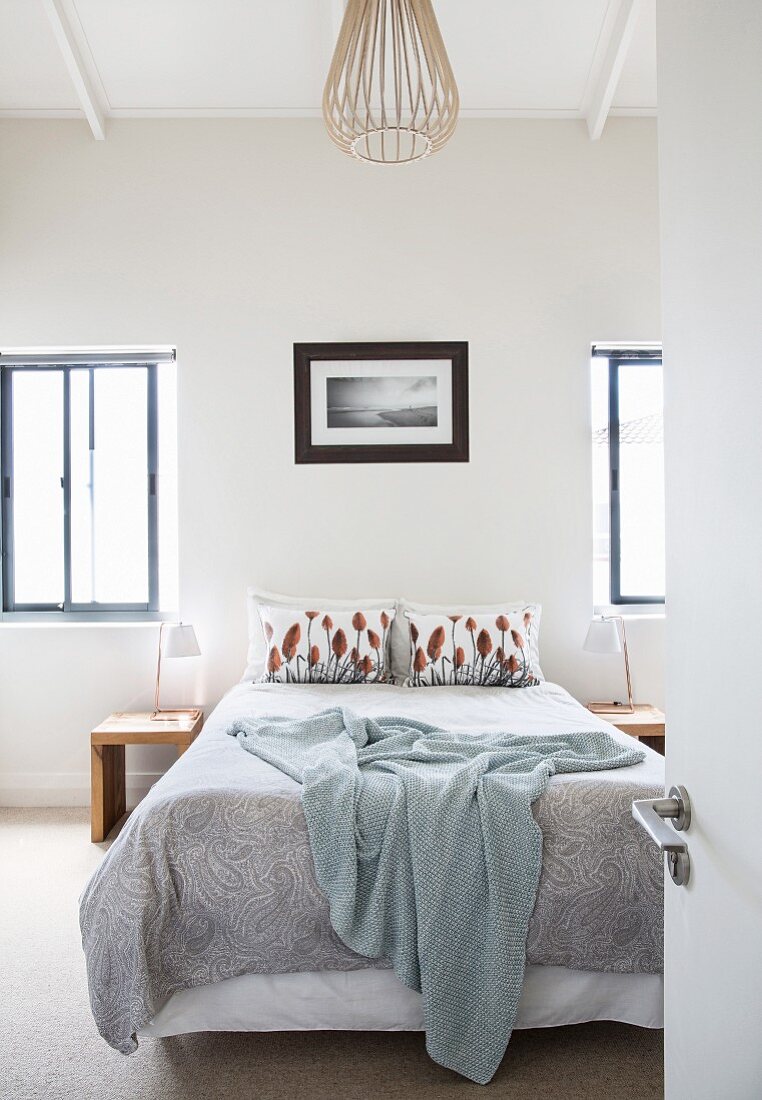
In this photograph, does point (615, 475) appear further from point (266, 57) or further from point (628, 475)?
point (266, 57)

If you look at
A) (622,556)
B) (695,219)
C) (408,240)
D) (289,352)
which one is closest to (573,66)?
(408,240)

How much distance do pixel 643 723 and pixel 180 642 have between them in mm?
2015

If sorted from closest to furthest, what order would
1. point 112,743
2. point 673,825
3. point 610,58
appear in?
point 673,825 < point 112,743 < point 610,58

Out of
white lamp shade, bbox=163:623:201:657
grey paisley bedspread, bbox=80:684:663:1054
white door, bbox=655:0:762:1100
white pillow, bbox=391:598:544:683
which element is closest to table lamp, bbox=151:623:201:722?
white lamp shade, bbox=163:623:201:657

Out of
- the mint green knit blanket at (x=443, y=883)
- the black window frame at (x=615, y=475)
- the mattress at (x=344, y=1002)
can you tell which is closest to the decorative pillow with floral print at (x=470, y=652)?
the black window frame at (x=615, y=475)

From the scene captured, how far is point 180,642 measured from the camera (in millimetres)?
3617

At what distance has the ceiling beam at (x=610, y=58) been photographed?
11.0 feet

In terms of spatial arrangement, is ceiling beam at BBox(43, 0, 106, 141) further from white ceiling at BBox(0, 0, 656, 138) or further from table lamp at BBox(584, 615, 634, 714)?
table lamp at BBox(584, 615, 634, 714)

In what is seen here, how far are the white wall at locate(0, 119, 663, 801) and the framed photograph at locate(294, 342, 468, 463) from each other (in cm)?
8

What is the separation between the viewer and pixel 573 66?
365 centimetres

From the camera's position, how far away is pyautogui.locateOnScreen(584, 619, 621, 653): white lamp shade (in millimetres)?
3584

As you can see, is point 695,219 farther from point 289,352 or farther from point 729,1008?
point 289,352

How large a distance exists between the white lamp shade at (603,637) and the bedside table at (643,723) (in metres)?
0.29

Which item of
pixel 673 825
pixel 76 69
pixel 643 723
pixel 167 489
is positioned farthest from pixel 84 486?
pixel 673 825
